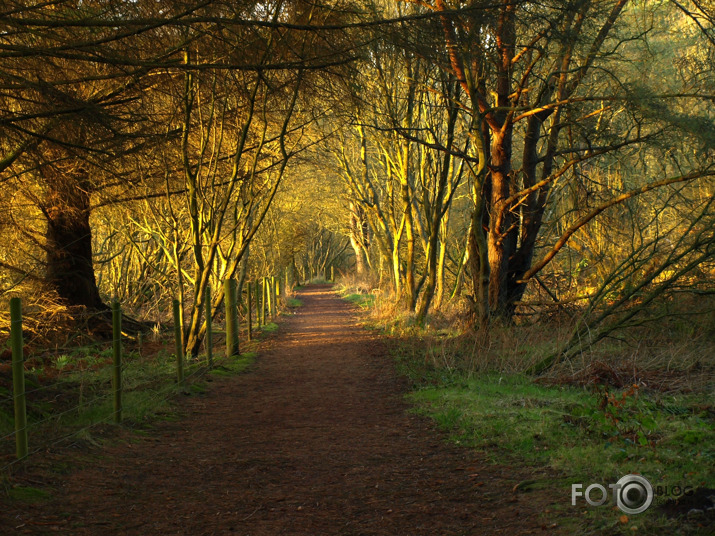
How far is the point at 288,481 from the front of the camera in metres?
5.81

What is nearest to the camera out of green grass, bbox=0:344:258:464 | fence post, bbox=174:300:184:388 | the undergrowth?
the undergrowth

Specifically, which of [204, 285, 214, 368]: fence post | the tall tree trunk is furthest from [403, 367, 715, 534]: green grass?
the tall tree trunk

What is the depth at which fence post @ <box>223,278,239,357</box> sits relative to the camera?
13961mm

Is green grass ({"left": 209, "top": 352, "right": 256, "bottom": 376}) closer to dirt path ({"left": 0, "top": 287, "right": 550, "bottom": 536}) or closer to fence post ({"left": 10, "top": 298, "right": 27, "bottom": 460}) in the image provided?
dirt path ({"left": 0, "top": 287, "right": 550, "bottom": 536})

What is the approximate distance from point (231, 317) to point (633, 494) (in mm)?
10625

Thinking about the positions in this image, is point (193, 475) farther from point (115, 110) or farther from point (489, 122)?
point (489, 122)

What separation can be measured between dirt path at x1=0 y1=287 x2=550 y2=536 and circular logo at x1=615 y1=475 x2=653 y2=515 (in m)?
0.53

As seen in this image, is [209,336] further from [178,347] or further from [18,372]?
[18,372]

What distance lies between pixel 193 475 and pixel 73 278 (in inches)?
382

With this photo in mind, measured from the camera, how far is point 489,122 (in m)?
13.9

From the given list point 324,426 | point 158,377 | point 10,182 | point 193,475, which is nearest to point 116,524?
point 193,475

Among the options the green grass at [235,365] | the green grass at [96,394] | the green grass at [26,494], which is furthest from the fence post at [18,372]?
the green grass at [235,365]

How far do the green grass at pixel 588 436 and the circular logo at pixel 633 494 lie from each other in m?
0.06

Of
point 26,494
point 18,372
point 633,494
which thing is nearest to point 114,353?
point 18,372
